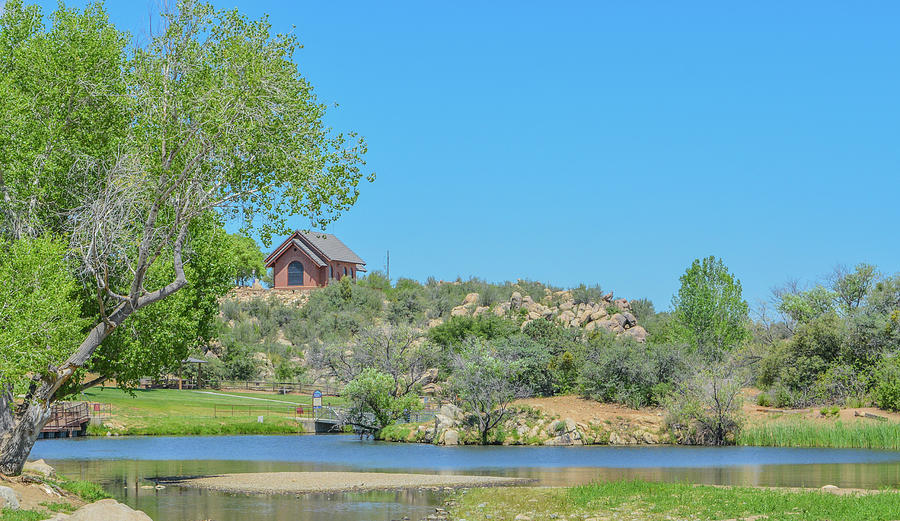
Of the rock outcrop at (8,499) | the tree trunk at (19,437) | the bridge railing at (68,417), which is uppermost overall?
the tree trunk at (19,437)

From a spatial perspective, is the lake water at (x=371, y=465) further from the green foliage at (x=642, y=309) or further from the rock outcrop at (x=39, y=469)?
the green foliage at (x=642, y=309)

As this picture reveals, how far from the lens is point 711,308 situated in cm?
8462

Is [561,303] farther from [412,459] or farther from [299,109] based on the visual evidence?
[299,109]

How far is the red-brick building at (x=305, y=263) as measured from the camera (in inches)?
5290

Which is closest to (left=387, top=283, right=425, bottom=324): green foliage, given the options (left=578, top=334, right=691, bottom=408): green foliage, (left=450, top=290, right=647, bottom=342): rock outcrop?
(left=450, top=290, right=647, bottom=342): rock outcrop

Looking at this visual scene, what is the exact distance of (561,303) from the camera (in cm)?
12062

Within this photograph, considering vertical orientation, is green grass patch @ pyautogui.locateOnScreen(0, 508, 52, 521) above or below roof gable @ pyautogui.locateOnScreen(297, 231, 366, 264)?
below

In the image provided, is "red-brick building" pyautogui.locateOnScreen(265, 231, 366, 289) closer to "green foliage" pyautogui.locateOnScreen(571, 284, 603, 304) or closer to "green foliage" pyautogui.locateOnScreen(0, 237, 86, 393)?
"green foliage" pyautogui.locateOnScreen(571, 284, 603, 304)

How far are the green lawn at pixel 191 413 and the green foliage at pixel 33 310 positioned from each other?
35.0 m

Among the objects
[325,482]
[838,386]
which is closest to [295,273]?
[838,386]

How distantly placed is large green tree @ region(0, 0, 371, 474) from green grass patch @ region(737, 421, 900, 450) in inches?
1339

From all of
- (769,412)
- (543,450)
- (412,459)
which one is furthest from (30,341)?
(769,412)

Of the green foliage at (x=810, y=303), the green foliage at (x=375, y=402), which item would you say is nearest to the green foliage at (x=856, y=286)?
the green foliage at (x=810, y=303)

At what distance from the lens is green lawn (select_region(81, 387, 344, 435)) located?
65562 millimetres
